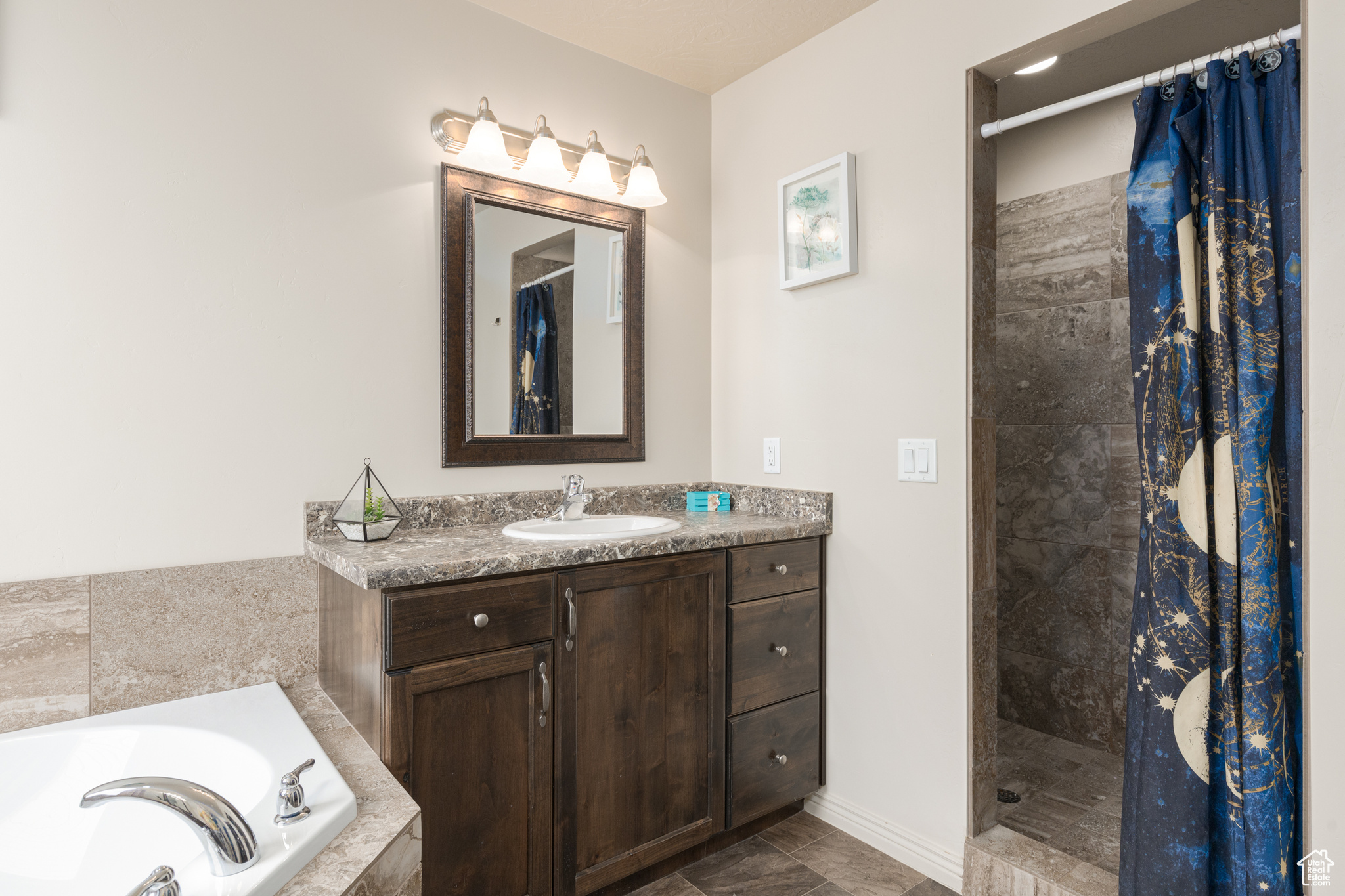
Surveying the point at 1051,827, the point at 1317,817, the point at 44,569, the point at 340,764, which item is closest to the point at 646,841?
the point at 340,764

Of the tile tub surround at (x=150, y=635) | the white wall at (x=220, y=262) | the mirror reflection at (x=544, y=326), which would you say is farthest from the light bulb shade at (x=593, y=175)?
the tile tub surround at (x=150, y=635)

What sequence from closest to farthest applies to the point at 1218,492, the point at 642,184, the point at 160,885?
the point at 160,885
the point at 1218,492
the point at 642,184

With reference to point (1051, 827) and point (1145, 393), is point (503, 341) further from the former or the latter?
point (1051, 827)

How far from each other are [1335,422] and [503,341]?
182 cm

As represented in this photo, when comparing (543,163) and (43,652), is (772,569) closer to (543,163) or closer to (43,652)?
(543,163)

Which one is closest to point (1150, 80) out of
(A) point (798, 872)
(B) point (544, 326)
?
(B) point (544, 326)

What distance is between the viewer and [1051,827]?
1.96m

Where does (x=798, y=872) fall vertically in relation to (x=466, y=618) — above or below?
below

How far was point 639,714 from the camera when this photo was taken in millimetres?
1761

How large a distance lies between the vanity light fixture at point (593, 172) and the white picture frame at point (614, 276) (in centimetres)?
18

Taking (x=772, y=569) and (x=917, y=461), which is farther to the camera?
(x=772, y=569)

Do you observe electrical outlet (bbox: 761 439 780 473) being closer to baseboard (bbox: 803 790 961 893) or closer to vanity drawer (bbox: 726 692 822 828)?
vanity drawer (bbox: 726 692 822 828)

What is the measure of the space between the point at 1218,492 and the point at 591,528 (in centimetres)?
147

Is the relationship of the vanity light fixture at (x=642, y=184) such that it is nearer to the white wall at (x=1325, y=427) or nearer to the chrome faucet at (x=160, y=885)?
the white wall at (x=1325, y=427)
